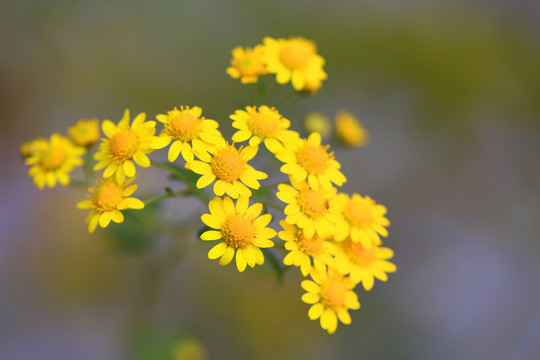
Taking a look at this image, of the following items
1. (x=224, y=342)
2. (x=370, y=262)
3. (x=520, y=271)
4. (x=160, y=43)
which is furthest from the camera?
(x=160, y=43)

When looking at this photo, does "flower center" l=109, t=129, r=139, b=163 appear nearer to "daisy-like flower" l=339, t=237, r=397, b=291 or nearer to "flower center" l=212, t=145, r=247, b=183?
"flower center" l=212, t=145, r=247, b=183

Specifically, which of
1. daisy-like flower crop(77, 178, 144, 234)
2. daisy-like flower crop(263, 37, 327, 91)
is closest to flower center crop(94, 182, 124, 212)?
daisy-like flower crop(77, 178, 144, 234)

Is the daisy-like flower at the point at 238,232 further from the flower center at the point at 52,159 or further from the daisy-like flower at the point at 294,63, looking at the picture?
the flower center at the point at 52,159

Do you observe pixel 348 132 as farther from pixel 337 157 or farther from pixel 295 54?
pixel 337 157

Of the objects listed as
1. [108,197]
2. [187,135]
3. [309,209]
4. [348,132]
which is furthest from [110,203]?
[348,132]

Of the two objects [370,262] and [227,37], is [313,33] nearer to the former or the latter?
[227,37]

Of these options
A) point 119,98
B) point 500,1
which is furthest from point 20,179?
point 500,1
